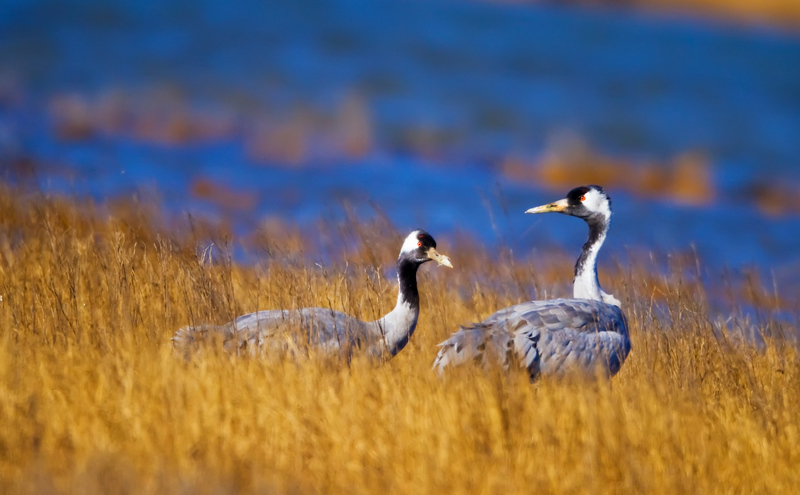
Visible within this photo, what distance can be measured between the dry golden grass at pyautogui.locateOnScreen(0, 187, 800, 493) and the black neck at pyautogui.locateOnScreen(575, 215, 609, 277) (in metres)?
1.01

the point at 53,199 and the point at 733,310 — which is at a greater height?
the point at 53,199

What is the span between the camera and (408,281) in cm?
612

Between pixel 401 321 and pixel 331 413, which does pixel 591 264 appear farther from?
pixel 331 413

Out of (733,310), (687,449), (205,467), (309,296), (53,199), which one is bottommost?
(687,449)

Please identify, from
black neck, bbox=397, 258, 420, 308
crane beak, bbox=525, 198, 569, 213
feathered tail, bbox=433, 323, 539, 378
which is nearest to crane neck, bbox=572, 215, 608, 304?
crane beak, bbox=525, 198, 569, 213

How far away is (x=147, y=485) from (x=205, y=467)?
0.46 metres

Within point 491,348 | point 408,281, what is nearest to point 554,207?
point 408,281

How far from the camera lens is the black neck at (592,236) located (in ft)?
22.6

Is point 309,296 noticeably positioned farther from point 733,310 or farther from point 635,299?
point 733,310

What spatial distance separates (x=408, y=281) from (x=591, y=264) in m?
1.63

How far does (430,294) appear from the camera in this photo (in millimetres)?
6832

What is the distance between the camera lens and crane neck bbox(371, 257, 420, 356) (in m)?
5.73

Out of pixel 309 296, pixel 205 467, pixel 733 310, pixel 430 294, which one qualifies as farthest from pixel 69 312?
pixel 733 310

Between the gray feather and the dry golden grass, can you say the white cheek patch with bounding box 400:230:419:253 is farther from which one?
the gray feather
